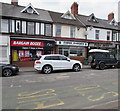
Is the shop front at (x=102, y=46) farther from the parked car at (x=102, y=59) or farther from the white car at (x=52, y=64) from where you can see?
the white car at (x=52, y=64)

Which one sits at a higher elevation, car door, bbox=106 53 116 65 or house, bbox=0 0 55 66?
house, bbox=0 0 55 66

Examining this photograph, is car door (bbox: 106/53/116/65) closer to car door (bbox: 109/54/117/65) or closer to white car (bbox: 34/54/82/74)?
car door (bbox: 109/54/117/65)

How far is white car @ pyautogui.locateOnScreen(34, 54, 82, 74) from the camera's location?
9719 millimetres

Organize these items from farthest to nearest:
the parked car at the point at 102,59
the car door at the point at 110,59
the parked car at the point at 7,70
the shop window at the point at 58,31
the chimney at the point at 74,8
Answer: the chimney at the point at 74,8 < the shop window at the point at 58,31 < the car door at the point at 110,59 < the parked car at the point at 102,59 < the parked car at the point at 7,70

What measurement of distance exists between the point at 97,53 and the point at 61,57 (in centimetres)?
456

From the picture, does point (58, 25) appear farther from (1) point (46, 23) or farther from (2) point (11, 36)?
(2) point (11, 36)

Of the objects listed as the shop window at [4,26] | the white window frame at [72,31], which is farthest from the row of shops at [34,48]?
the shop window at [4,26]

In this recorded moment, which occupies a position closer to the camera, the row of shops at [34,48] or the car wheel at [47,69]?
the car wheel at [47,69]

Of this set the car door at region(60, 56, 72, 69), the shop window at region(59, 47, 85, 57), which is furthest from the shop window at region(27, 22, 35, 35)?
the car door at region(60, 56, 72, 69)

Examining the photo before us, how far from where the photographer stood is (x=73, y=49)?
16.9 m

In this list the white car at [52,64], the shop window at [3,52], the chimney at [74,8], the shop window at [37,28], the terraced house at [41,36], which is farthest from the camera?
the chimney at [74,8]

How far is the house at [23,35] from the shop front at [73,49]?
4.84 ft

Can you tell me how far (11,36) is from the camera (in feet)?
43.4

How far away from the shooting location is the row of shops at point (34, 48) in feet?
43.7
